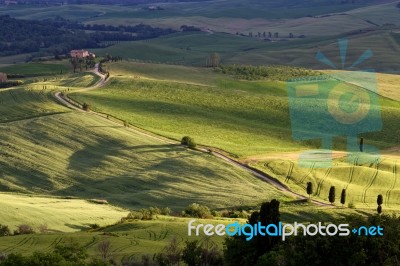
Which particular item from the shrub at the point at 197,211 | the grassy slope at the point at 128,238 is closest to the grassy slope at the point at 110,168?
the shrub at the point at 197,211

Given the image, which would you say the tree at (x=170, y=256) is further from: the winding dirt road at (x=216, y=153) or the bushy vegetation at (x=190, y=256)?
the winding dirt road at (x=216, y=153)

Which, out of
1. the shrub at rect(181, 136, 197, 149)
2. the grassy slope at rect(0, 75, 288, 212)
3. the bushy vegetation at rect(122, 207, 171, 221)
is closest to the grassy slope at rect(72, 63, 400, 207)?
the shrub at rect(181, 136, 197, 149)

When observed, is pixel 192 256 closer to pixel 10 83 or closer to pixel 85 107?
pixel 85 107

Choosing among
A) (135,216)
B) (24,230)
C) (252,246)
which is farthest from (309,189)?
(252,246)

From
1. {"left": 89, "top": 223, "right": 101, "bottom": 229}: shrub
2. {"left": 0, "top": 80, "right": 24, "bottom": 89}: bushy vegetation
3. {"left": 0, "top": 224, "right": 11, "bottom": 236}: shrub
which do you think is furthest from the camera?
{"left": 0, "top": 80, "right": 24, "bottom": 89}: bushy vegetation

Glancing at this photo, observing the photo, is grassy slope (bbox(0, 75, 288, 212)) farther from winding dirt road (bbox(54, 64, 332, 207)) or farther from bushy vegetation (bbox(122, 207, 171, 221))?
bushy vegetation (bbox(122, 207, 171, 221))

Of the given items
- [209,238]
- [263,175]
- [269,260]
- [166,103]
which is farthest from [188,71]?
[269,260]
